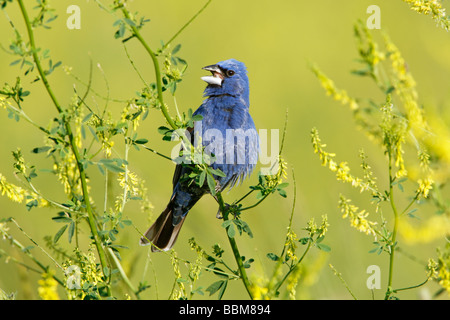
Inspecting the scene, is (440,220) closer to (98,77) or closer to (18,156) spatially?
(18,156)

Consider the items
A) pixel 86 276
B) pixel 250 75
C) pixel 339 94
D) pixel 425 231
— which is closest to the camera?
pixel 425 231

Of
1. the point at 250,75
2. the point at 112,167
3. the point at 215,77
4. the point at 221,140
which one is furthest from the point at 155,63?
the point at 250,75

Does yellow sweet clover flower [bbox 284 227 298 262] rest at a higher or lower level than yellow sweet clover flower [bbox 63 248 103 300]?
higher

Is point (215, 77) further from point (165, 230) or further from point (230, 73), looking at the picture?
point (165, 230)

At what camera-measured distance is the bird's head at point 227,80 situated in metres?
3.37

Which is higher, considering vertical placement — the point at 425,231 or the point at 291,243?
the point at 291,243

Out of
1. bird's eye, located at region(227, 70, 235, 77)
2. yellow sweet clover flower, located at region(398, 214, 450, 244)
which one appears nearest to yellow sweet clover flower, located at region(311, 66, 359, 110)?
yellow sweet clover flower, located at region(398, 214, 450, 244)

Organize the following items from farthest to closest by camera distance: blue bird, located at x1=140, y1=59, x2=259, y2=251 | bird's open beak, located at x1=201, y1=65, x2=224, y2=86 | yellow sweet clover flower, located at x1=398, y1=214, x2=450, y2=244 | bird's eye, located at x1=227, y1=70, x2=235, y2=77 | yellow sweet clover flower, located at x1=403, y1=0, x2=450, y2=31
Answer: bird's eye, located at x1=227, y1=70, x2=235, y2=77 < bird's open beak, located at x1=201, y1=65, x2=224, y2=86 < blue bird, located at x1=140, y1=59, x2=259, y2=251 < yellow sweet clover flower, located at x1=403, y1=0, x2=450, y2=31 < yellow sweet clover flower, located at x1=398, y1=214, x2=450, y2=244

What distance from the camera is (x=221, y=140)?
3.11 m

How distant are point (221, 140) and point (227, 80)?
1.58 feet

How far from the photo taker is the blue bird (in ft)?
10.2

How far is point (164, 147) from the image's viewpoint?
557 cm

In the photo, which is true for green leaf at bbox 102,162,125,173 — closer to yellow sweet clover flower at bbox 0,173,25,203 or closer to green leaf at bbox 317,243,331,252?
yellow sweet clover flower at bbox 0,173,25,203

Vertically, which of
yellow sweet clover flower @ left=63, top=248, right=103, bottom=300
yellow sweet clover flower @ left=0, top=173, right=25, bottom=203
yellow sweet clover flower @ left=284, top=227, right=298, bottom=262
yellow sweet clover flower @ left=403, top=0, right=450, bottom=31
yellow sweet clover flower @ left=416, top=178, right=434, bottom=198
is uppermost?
yellow sweet clover flower @ left=403, top=0, right=450, bottom=31
